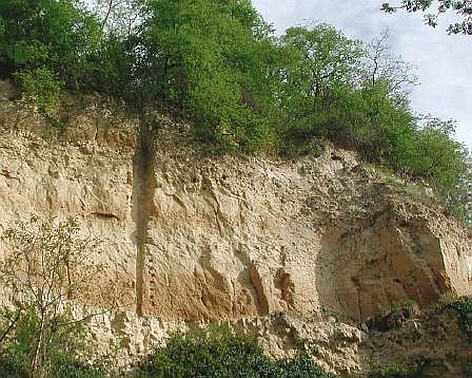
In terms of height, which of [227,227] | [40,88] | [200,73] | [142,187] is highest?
[200,73]

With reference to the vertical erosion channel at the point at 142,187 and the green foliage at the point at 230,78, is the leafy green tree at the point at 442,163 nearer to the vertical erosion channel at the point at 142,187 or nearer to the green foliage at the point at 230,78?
the green foliage at the point at 230,78

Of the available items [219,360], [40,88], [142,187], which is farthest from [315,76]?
[219,360]

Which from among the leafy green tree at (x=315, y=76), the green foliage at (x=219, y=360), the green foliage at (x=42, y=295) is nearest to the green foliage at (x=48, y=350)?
the green foliage at (x=42, y=295)

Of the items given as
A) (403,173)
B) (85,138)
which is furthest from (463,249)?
(85,138)

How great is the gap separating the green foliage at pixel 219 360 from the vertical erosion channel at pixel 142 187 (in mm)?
1199

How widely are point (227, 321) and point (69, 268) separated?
3.95 meters

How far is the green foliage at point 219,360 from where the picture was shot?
1389cm

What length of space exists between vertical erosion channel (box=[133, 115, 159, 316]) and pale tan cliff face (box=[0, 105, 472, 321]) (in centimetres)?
3

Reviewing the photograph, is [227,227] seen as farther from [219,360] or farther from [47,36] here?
[47,36]

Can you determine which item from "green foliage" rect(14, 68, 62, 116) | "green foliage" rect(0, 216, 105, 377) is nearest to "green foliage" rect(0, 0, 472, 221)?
"green foliage" rect(14, 68, 62, 116)

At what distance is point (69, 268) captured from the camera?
1348 centimetres

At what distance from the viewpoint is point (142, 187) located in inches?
631

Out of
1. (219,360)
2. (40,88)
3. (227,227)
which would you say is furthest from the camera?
(227,227)

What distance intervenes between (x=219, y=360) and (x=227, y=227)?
3467 millimetres
